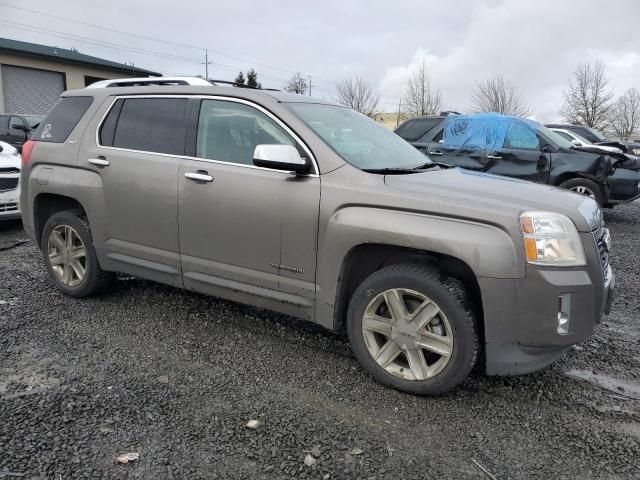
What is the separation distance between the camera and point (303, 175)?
3.28 metres

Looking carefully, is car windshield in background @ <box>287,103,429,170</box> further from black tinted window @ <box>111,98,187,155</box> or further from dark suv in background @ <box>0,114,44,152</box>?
dark suv in background @ <box>0,114,44,152</box>

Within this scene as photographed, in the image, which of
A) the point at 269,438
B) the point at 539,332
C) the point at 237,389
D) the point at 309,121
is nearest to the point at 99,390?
the point at 237,389

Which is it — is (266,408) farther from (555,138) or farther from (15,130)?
(15,130)

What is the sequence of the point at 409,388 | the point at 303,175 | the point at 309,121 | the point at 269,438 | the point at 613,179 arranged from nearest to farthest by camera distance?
Result: the point at 269,438 < the point at 409,388 < the point at 303,175 < the point at 309,121 < the point at 613,179

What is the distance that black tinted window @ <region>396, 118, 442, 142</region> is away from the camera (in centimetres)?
1045

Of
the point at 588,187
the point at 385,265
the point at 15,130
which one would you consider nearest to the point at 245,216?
the point at 385,265

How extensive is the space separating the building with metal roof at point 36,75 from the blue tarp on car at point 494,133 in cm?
2204

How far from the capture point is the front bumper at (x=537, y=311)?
2.68 metres

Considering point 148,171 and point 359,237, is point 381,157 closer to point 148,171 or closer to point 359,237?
point 359,237

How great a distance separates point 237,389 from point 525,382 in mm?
1810

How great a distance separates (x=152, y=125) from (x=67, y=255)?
1.45m

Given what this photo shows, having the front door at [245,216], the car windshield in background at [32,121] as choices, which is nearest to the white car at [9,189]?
the front door at [245,216]

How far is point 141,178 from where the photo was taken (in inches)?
154

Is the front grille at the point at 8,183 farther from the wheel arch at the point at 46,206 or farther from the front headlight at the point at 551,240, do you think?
the front headlight at the point at 551,240
